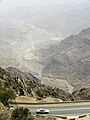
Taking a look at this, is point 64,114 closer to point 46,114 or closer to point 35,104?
point 46,114

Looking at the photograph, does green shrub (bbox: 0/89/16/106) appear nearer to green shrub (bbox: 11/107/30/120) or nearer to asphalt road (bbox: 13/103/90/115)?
asphalt road (bbox: 13/103/90/115)

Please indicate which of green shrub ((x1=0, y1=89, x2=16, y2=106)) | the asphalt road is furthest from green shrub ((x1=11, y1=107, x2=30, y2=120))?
the asphalt road

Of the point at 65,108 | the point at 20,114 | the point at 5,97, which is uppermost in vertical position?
the point at 5,97

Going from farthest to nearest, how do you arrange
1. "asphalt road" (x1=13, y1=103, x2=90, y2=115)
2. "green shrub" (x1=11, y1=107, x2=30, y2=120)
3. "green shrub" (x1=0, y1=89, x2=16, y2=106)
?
"asphalt road" (x1=13, y1=103, x2=90, y2=115)
"green shrub" (x1=0, y1=89, x2=16, y2=106)
"green shrub" (x1=11, y1=107, x2=30, y2=120)

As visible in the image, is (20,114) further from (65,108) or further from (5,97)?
(65,108)

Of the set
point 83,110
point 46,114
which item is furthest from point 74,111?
point 46,114

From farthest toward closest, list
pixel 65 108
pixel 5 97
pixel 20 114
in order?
pixel 65 108 < pixel 5 97 < pixel 20 114

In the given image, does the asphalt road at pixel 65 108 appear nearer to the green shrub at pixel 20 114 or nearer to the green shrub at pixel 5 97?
the green shrub at pixel 5 97

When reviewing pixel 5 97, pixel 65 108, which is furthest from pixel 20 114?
pixel 65 108

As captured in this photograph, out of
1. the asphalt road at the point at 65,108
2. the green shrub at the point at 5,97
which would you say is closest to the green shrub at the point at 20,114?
the green shrub at the point at 5,97

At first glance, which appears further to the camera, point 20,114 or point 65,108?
point 65,108

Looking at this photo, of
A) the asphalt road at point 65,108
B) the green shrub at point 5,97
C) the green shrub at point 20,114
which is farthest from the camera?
the asphalt road at point 65,108
